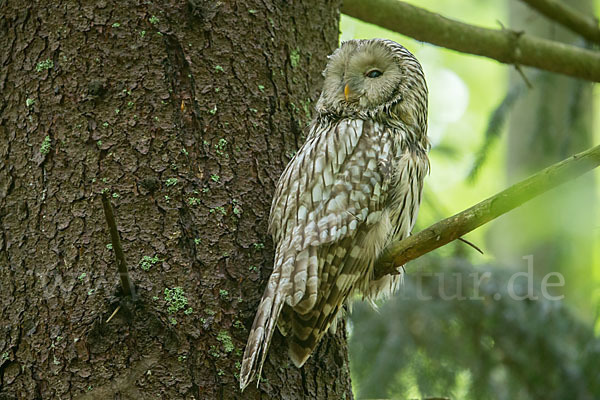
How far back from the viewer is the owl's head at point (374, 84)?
2621 millimetres

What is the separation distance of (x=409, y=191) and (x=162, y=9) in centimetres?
104

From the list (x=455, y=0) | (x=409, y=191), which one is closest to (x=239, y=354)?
(x=409, y=191)

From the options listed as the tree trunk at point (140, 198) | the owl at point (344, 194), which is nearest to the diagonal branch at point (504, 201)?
the owl at point (344, 194)

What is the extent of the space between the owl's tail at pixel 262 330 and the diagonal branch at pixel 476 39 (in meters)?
1.47

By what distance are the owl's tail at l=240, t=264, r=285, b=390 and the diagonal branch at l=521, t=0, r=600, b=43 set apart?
216 centimetres

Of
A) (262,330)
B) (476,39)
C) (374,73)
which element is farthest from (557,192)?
(262,330)

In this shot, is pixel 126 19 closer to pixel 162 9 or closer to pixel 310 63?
pixel 162 9

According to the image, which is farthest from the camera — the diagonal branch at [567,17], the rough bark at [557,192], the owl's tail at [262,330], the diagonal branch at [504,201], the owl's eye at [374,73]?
Result: the rough bark at [557,192]

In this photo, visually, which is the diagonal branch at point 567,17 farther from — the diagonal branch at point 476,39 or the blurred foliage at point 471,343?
the blurred foliage at point 471,343

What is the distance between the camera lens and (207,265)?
205cm

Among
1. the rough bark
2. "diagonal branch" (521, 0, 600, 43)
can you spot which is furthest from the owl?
the rough bark

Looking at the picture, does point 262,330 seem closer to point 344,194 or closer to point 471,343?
point 344,194

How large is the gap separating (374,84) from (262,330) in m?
1.16

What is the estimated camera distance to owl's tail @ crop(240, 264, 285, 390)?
6.28 ft
